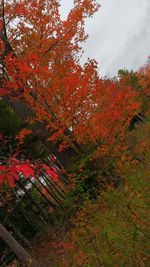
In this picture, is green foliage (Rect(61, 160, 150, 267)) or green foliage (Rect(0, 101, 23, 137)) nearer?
green foliage (Rect(61, 160, 150, 267))

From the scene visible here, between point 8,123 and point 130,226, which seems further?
point 8,123

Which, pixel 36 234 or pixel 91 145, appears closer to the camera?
pixel 91 145

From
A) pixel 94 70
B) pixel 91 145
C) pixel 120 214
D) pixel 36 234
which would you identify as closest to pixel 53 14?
pixel 94 70

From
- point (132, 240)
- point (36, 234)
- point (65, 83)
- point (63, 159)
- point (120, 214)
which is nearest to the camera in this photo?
point (132, 240)

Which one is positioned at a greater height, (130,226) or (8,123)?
(8,123)

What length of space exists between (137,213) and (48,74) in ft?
33.3

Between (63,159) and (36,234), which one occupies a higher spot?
(63,159)

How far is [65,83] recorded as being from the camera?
12336 mm

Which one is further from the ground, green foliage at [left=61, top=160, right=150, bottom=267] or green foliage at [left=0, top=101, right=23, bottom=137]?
green foliage at [left=0, top=101, right=23, bottom=137]

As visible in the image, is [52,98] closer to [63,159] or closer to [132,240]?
[63,159]

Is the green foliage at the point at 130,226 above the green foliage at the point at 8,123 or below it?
below

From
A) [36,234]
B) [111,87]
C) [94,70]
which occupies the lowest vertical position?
[36,234]

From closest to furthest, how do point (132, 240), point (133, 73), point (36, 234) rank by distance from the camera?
1. point (132, 240)
2. point (36, 234)
3. point (133, 73)

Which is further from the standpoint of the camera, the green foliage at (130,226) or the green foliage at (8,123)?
the green foliage at (8,123)
